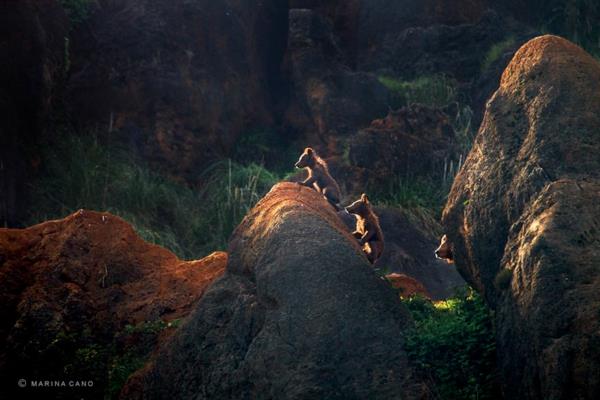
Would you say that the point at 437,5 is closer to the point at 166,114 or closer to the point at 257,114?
the point at 257,114

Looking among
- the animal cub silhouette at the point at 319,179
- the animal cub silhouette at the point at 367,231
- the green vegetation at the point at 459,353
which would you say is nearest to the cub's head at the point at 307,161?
the animal cub silhouette at the point at 319,179

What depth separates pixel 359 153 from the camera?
14156mm

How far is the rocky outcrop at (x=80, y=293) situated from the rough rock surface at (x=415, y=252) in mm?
4369

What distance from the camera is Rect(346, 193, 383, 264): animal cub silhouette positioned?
404 inches

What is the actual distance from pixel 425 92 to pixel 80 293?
1033cm

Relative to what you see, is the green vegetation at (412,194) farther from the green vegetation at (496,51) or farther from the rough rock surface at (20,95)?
the rough rock surface at (20,95)

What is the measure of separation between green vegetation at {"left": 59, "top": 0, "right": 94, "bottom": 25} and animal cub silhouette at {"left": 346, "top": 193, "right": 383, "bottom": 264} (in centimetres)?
786

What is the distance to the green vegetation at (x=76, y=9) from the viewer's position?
1547 cm

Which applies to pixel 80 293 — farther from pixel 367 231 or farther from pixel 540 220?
pixel 540 220

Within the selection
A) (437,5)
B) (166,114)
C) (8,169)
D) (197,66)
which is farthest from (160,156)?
(437,5)

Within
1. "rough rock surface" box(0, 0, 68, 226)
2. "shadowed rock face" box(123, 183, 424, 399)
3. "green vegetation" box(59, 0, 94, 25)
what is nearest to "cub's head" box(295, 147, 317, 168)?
"rough rock surface" box(0, 0, 68, 226)

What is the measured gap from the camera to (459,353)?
6.01m

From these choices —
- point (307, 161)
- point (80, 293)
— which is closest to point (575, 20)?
point (307, 161)

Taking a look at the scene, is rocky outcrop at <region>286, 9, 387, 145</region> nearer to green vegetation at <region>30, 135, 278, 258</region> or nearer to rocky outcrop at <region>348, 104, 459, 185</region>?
rocky outcrop at <region>348, 104, 459, 185</region>
